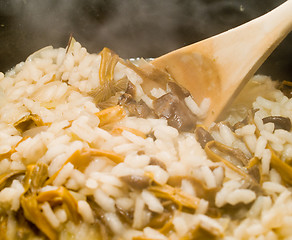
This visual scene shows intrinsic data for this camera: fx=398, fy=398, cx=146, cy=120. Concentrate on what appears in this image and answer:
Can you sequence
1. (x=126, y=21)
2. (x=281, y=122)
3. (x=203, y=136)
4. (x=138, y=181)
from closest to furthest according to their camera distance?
(x=138, y=181) → (x=203, y=136) → (x=281, y=122) → (x=126, y=21)

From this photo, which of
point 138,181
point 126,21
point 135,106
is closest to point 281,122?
point 135,106

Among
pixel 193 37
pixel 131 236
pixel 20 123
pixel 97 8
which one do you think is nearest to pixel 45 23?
pixel 97 8

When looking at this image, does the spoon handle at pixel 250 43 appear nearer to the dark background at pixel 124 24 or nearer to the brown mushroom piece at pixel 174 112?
the brown mushroom piece at pixel 174 112

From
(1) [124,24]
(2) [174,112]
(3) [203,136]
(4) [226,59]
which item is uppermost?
(1) [124,24]

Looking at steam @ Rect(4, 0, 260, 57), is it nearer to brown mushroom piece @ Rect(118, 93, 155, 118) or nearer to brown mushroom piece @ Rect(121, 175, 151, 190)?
brown mushroom piece @ Rect(118, 93, 155, 118)

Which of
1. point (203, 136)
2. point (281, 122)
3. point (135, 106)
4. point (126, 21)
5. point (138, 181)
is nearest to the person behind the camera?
point (138, 181)

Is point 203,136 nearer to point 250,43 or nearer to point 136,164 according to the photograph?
point 136,164

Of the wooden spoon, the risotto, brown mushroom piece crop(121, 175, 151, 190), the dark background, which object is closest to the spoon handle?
the wooden spoon
